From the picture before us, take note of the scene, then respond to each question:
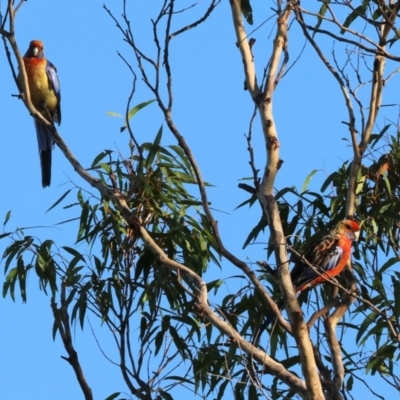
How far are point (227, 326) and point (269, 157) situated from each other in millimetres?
606

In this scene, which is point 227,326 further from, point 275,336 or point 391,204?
point 391,204

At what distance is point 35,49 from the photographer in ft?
18.5

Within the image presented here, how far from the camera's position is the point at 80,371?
291 centimetres

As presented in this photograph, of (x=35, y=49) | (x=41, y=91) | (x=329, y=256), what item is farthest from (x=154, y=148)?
(x=35, y=49)

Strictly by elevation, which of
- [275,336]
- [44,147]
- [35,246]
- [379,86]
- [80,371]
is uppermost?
[44,147]

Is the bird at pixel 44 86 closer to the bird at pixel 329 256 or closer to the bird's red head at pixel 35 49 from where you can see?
the bird's red head at pixel 35 49

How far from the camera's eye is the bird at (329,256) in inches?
145

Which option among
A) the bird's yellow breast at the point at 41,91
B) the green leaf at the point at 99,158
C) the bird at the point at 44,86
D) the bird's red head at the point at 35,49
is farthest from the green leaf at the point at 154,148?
the bird's red head at the point at 35,49

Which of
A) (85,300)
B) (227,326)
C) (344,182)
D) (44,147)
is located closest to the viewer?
(227,326)

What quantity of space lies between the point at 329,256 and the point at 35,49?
104 inches

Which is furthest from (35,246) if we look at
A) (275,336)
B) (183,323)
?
(275,336)

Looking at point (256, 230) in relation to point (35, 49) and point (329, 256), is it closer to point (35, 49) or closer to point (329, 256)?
point (329, 256)

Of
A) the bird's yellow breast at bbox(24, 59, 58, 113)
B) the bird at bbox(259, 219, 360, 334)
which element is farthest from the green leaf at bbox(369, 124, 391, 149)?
the bird's yellow breast at bbox(24, 59, 58, 113)

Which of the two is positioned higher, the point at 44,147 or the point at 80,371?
the point at 44,147
